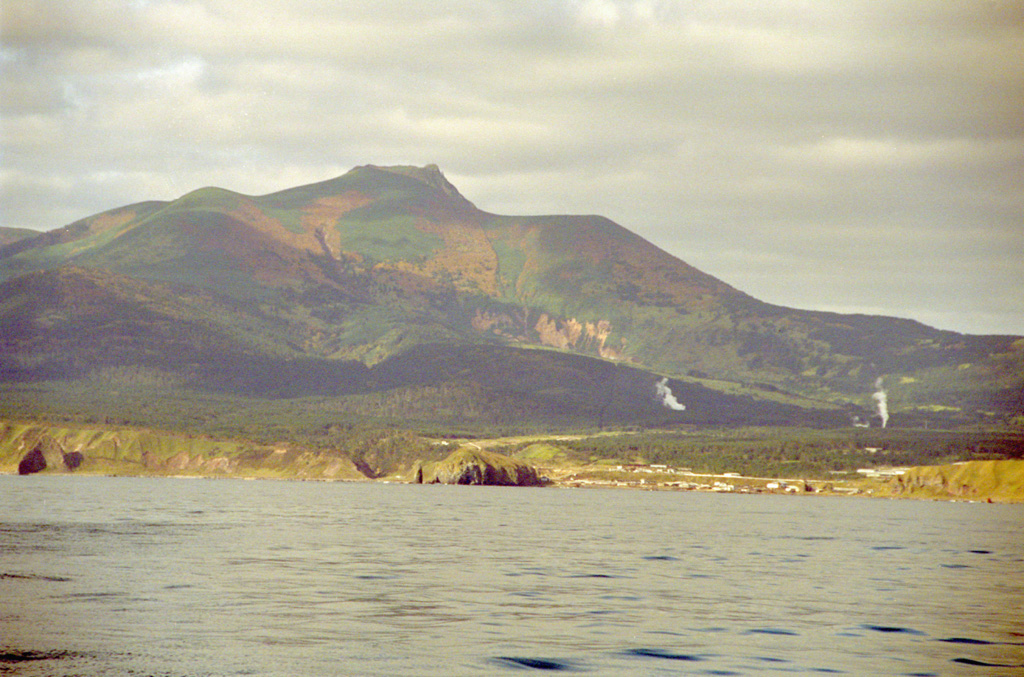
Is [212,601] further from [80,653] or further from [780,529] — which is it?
[780,529]

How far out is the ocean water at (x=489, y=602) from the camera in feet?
189

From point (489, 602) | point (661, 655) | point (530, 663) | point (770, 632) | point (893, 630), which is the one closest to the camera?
point (530, 663)

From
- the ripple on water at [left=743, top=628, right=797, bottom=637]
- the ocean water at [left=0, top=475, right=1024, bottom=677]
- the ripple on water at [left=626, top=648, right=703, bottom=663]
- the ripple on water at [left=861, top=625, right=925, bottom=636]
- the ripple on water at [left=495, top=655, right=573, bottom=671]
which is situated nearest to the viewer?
the ripple on water at [left=495, top=655, right=573, bottom=671]

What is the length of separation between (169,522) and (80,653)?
298 feet

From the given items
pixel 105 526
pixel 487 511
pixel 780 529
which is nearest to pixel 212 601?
pixel 105 526

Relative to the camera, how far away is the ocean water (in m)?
57.7

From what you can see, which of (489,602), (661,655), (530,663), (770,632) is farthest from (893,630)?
(530,663)

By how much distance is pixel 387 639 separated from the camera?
62500mm

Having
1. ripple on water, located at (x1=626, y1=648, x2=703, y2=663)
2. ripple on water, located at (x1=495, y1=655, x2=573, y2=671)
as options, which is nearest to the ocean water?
ripple on water, located at (x1=626, y1=648, x2=703, y2=663)

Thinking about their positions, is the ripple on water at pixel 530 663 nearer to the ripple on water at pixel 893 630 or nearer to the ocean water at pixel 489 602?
the ocean water at pixel 489 602

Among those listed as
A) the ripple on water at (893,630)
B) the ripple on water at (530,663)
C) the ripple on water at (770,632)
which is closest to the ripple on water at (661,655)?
the ripple on water at (530,663)

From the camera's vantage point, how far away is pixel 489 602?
254 ft

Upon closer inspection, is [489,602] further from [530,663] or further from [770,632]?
[530,663]

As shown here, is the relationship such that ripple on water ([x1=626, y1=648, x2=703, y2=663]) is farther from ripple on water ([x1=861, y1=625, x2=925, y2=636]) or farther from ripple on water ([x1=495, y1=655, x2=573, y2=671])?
ripple on water ([x1=861, y1=625, x2=925, y2=636])
